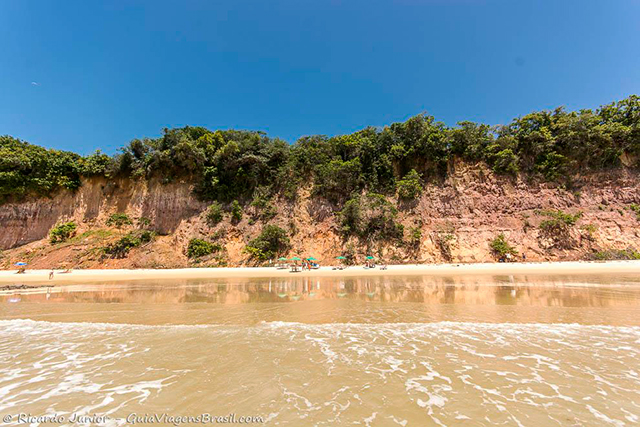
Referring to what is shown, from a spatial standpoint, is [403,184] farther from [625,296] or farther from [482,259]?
[625,296]

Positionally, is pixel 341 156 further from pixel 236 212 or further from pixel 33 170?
pixel 33 170

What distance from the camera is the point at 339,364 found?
4.48 meters

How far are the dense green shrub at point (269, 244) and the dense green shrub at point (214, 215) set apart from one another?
6146mm

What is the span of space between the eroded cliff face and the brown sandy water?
19.8m

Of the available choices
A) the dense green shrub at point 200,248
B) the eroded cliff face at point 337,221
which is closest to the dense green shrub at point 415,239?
the eroded cliff face at point 337,221

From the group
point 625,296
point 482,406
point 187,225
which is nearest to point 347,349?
point 482,406

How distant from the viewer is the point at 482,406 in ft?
10.5

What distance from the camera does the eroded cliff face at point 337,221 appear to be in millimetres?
26328

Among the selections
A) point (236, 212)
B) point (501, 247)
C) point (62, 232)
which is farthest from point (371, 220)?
point (62, 232)

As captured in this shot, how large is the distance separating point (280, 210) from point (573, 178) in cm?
3368

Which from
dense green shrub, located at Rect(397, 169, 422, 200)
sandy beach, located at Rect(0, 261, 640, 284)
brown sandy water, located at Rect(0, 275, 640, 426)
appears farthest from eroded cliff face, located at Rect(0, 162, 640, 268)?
brown sandy water, located at Rect(0, 275, 640, 426)

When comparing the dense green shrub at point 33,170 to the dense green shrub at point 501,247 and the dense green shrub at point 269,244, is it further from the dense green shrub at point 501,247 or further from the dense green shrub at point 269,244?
the dense green shrub at point 501,247

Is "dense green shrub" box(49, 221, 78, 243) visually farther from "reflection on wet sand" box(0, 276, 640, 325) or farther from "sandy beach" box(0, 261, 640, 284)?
"reflection on wet sand" box(0, 276, 640, 325)

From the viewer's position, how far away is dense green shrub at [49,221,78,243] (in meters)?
30.4
